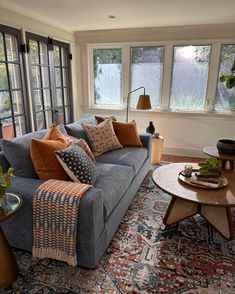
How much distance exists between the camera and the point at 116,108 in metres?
4.68

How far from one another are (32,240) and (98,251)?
50cm

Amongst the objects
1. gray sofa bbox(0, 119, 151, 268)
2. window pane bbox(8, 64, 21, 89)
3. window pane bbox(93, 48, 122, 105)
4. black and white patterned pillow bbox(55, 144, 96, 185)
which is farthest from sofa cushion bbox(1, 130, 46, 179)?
window pane bbox(93, 48, 122, 105)

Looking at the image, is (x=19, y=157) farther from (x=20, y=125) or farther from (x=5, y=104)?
(x=20, y=125)

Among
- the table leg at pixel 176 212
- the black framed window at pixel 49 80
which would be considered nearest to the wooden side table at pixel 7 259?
the table leg at pixel 176 212

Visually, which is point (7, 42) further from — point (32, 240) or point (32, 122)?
point (32, 240)

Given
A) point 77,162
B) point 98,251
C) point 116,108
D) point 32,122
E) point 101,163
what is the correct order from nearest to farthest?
point 98,251 < point 77,162 < point 101,163 < point 32,122 < point 116,108

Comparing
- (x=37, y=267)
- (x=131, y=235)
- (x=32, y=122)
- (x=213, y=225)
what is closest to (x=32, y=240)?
(x=37, y=267)

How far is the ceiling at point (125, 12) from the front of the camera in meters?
2.77

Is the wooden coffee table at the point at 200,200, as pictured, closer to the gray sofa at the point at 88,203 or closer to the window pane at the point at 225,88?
the gray sofa at the point at 88,203

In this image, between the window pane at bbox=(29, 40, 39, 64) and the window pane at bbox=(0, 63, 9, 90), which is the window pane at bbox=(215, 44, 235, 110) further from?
the window pane at bbox=(0, 63, 9, 90)

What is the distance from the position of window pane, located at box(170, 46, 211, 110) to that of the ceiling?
1.55 feet

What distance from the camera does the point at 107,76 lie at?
4.63 m

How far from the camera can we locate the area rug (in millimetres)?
1579

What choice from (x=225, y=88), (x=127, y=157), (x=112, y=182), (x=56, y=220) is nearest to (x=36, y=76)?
(x=127, y=157)
